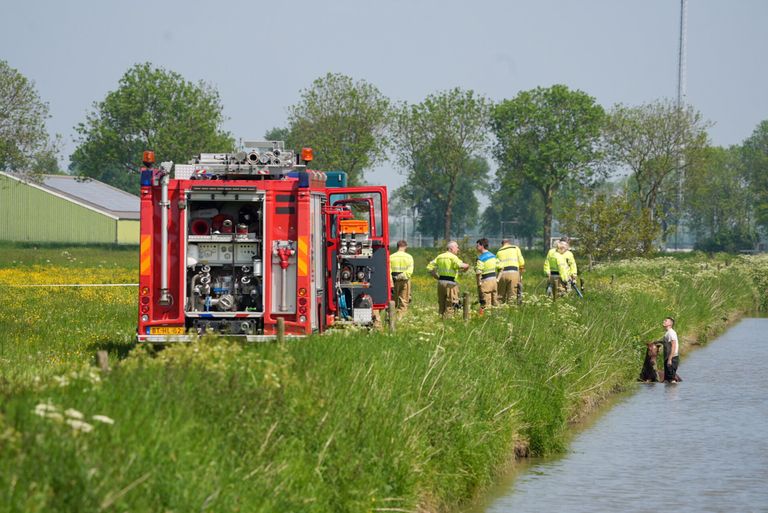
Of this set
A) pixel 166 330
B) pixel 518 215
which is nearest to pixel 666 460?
pixel 166 330

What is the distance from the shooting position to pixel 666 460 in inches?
682

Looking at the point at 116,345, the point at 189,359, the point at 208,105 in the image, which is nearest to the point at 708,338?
the point at 116,345

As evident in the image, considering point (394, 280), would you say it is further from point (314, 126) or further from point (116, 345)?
point (314, 126)

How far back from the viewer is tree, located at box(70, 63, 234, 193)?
10069 cm

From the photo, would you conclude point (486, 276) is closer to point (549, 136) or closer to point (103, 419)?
point (103, 419)

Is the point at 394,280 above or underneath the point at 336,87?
underneath

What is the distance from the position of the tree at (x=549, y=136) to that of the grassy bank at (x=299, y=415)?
87.3 meters

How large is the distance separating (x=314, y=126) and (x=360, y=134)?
11.8 feet

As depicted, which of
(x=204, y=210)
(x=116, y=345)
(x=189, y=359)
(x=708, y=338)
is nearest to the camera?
(x=189, y=359)

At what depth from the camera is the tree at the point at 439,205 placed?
15012cm

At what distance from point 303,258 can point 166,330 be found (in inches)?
79.7

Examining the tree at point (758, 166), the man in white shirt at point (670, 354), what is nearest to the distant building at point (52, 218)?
the tree at point (758, 166)

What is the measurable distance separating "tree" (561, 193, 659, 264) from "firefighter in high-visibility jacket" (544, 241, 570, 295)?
28390 millimetres

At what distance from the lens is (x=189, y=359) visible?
981 centimetres
